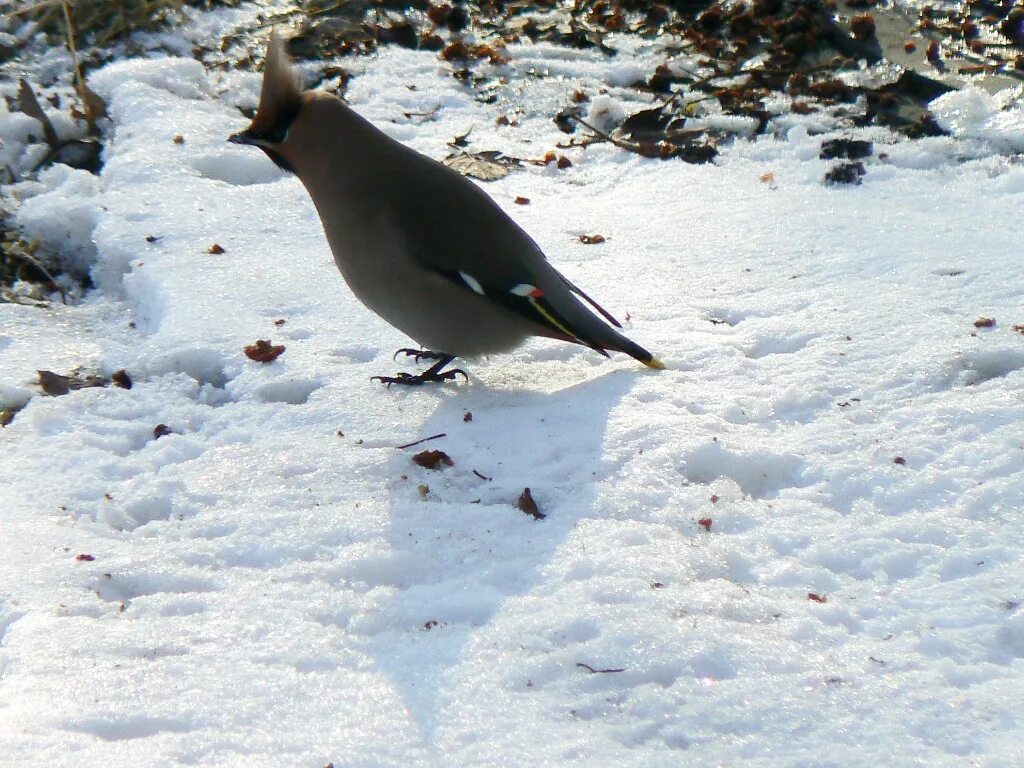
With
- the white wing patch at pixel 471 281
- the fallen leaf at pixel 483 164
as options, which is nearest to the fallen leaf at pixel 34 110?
the fallen leaf at pixel 483 164

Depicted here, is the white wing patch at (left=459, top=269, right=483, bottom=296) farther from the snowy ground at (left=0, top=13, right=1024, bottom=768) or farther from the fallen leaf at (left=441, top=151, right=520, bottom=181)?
the fallen leaf at (left=441, top=151, right=520, bottom=181)

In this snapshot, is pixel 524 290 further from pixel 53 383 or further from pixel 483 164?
pixel 483 164

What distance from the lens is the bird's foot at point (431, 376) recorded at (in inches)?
122

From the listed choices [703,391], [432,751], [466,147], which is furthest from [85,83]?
[432,751]

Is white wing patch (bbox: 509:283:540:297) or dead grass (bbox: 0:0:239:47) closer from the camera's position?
white wing patch (bbox: 509:283:540:297)

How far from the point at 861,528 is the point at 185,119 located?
3529 millimetres

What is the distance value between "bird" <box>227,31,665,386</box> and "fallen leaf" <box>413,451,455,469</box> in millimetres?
455

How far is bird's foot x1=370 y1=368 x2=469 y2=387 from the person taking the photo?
310 cm

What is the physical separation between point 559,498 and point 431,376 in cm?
79

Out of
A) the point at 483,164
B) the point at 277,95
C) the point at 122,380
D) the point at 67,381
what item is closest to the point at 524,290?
the point at 277,95

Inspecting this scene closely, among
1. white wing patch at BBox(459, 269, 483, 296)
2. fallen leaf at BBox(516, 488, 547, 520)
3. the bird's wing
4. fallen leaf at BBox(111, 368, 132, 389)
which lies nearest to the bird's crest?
the bird's wing

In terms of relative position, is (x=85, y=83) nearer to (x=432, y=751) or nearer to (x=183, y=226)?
(x=183, y=226)

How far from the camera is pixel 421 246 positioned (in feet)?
9.87

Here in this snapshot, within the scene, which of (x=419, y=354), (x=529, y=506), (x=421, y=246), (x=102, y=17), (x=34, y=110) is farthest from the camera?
(x=102, y=17)
